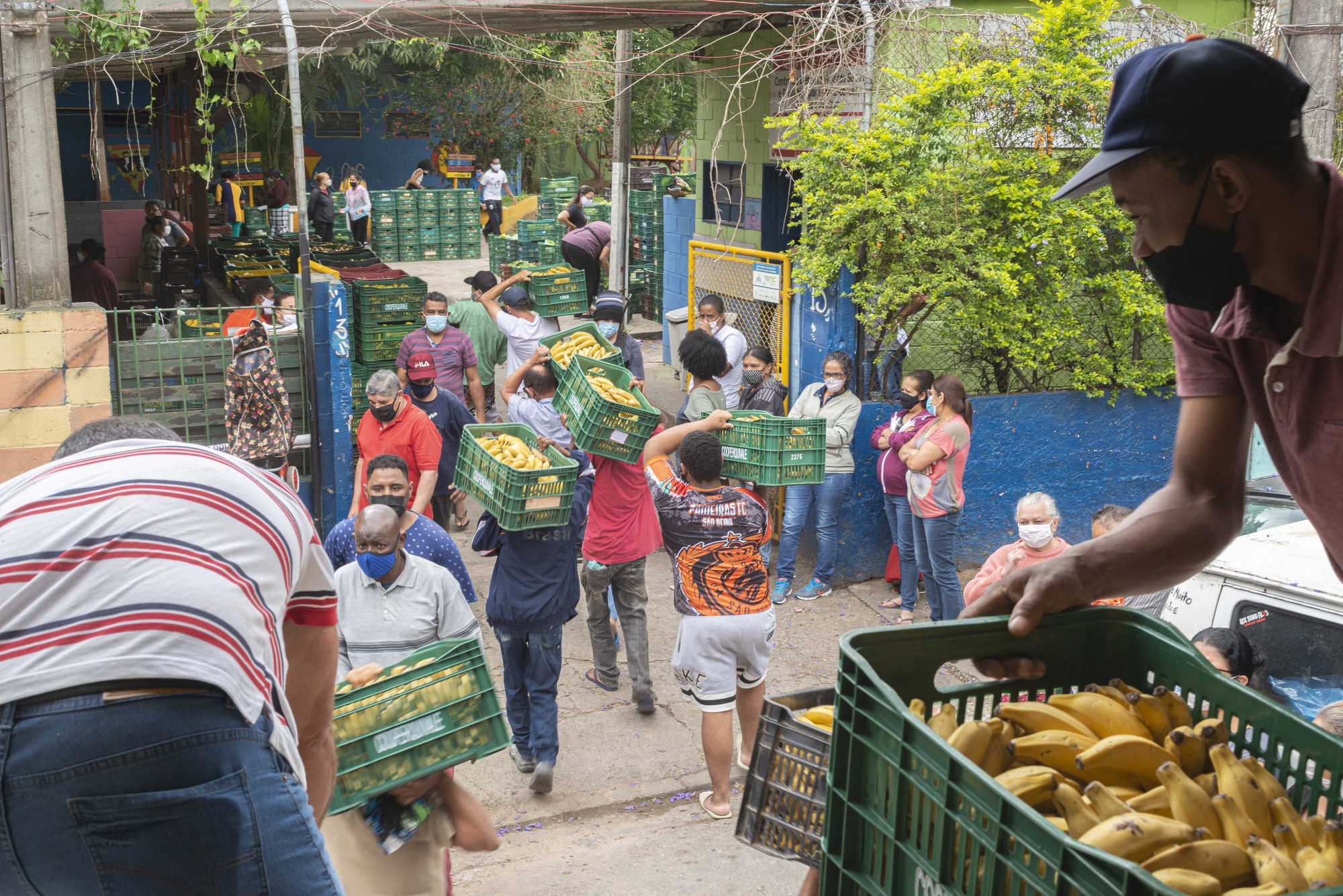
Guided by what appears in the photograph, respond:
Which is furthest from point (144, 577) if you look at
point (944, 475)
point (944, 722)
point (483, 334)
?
point (483, 334)

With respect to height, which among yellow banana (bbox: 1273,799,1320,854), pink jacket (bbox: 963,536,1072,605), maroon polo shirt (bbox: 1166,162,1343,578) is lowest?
pink jacket (bbox: 963,536,1072,605)

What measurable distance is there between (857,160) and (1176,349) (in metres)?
7.33

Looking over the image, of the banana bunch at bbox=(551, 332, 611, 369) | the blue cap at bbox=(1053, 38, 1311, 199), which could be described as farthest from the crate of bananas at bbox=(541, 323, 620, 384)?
the blue cap at bbox=(1053, 38, 1311, 199)

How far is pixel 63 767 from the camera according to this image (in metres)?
1.86

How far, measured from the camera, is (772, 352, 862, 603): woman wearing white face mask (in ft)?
30.9

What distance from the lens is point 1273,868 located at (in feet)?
5.85

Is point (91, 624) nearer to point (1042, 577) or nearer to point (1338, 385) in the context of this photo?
point (1042, 577)

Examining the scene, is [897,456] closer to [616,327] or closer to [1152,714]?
[616,327]

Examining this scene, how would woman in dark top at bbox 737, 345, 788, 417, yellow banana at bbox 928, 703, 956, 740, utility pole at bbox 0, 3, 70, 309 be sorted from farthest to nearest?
woman in dark top at bbox 737, 345, 788, 417, utility pole at bbox 0, 3, 70, 309, yellow banana at bbox 928, 703, 956, 740

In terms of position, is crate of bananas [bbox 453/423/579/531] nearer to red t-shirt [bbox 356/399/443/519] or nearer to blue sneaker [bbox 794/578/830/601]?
red t-shirt [bbox 356/399/443/519]

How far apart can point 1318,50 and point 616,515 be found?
543 cm

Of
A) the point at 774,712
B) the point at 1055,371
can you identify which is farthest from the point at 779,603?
the point at 774,712

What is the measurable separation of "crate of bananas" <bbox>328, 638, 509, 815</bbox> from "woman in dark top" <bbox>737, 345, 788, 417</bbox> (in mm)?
5820

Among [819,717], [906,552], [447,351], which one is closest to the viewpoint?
[819,717]
